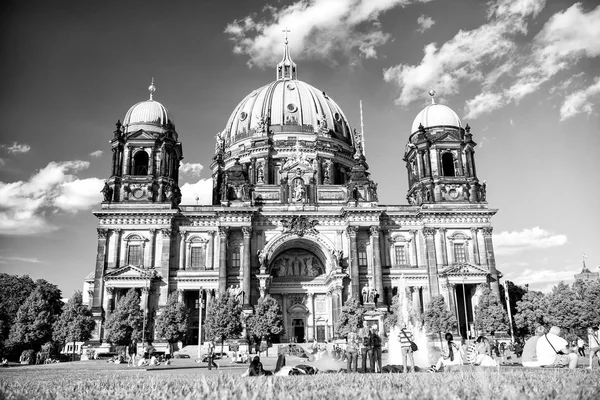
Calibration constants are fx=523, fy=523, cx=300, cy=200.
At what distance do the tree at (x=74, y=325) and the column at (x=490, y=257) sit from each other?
4894cm

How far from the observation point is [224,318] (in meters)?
57.8

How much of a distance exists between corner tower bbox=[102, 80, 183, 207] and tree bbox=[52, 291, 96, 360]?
14.5 meters

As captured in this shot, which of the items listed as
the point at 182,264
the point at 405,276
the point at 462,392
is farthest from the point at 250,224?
the point at 462,392

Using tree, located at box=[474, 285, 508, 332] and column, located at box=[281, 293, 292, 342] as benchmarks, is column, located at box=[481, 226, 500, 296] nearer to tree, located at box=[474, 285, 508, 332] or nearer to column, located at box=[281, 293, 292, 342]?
tree, located at box=[474, 285, 508, 332]

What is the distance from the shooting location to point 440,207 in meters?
70.6

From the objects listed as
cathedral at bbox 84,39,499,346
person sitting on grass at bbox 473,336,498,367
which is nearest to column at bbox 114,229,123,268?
cathedral at bbox 84,39,499,346

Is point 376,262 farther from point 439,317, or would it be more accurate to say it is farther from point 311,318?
point 311,318

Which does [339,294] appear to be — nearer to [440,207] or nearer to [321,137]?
[440,207]

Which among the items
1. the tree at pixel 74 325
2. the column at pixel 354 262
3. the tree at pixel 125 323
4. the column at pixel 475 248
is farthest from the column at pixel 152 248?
the column at pixel 475 248

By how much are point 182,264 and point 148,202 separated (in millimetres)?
9133

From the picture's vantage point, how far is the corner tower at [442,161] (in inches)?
2837

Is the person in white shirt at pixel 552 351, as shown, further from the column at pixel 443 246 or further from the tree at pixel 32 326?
the tree at pixel 32 326

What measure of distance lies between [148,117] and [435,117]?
4085 centimetres

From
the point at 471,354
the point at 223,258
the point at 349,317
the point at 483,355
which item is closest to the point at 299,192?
the point at 223,258
